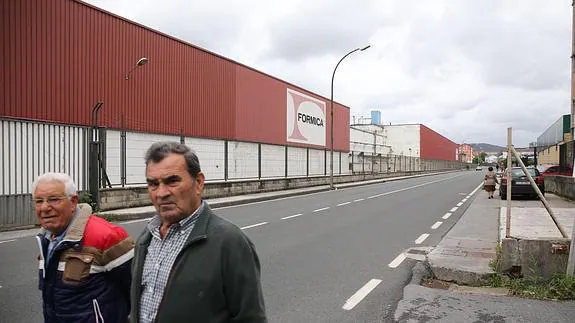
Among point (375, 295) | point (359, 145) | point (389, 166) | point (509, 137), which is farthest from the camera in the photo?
point (359, 145)

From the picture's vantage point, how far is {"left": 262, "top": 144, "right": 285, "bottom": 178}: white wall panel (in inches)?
1179

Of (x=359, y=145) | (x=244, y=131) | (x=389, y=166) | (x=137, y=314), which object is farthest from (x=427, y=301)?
(x=359, y=145)

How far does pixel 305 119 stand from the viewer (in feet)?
131

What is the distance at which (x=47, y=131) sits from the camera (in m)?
14.3

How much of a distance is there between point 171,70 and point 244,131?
7.42m

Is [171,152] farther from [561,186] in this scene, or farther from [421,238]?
[561,186]

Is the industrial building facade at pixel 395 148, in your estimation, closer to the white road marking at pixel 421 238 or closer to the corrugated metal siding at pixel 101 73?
the corrugated metal siding at pixel 101 73

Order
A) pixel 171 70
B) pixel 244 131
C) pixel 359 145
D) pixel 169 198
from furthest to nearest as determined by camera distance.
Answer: pixel 359 145, pixel 244 131, pixel 171 70, pixel 169 198

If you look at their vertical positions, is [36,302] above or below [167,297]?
below

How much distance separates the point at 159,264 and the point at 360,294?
4.45 m

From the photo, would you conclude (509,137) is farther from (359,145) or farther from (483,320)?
(359,145)

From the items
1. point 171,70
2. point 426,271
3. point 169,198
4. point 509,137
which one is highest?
point 171,70

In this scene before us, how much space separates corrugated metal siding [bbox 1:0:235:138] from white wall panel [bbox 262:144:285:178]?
133 inches

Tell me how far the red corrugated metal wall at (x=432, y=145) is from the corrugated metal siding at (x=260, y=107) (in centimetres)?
5220
